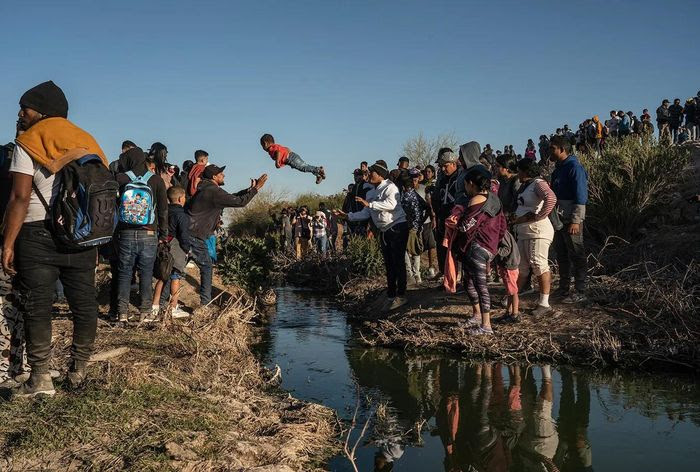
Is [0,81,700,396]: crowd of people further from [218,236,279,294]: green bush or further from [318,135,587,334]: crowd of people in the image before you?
[218,236,279,294]: green bush

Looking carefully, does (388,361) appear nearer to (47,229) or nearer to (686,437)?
(686,437)

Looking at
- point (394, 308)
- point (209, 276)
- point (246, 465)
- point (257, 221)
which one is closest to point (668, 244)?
point (394, 308)

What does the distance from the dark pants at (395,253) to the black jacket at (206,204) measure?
194 cm

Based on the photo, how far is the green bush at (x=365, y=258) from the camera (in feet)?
38.5

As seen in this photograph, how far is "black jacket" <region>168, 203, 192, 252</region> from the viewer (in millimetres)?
7719

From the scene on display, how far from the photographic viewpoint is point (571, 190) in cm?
749

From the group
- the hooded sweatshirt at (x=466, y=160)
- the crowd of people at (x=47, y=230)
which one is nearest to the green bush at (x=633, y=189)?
the hooded sweatshirt at (x=466, y=160)

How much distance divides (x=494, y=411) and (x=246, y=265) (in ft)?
19.4

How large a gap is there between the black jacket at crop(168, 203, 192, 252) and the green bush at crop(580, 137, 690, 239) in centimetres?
871

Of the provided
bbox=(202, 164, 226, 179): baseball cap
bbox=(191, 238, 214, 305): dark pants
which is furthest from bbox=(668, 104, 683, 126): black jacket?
bbox=(191, 238, 214, 305): dark pants

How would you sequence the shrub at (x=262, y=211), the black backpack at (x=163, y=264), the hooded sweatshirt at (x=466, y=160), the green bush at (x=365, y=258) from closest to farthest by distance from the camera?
the black backpack at (x=163, y=264)
the hooded sweatshirt at (x=466, y=160)
the green bush at (x=365, y=258)
the shrub at (x=262, y=211)

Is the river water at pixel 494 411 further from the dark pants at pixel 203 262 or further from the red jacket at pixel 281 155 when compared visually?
the red jacket at pixel 281 155

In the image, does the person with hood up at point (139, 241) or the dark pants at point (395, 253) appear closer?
the person with hood up at point (139, 241)

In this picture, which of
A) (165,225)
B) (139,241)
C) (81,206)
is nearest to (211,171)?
(165,225)
